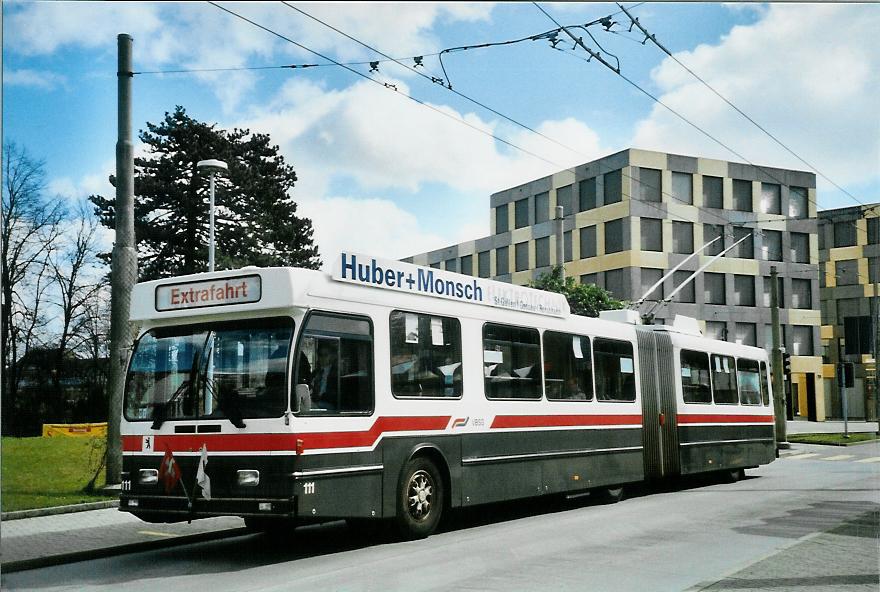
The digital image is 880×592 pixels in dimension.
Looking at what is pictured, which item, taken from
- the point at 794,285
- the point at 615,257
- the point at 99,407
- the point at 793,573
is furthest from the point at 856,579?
the point at 794,285

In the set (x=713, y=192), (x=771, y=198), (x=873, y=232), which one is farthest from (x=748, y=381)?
(x=873, y=232)

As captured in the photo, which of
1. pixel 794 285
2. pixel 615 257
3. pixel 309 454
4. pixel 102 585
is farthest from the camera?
pixel 794 285

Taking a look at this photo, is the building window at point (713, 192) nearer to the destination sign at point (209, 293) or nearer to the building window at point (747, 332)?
the building window at point (747, 332)

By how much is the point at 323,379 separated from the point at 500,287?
382 cm

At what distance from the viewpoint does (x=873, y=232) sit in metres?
72.2

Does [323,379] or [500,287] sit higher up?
[500,287]

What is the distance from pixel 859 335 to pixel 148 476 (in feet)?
79.8

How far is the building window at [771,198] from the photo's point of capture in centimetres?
6569

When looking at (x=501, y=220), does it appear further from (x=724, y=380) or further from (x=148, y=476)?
(x=148, y=476)

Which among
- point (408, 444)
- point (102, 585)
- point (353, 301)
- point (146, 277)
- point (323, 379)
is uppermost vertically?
point (146, 277)

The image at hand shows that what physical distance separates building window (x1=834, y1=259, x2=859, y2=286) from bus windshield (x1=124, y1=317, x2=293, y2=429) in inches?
2947

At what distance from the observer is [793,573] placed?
303 inches

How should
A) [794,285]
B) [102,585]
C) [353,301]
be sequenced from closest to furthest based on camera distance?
[102,585] → [353,301] → [794,285]

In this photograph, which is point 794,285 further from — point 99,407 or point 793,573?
point 793,573
